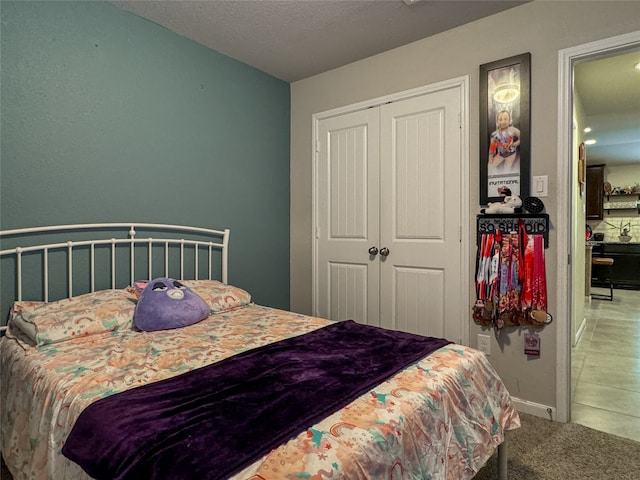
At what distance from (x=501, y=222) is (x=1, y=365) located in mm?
2871

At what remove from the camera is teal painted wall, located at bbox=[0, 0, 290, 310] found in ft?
6.48

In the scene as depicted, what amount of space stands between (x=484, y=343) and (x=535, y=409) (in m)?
0.47

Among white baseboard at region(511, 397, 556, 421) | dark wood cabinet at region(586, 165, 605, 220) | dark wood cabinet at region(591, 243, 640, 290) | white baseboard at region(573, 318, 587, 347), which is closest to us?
white baseboard at region(511, 397, 556, 421)

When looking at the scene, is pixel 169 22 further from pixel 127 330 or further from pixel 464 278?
pixel 464 278

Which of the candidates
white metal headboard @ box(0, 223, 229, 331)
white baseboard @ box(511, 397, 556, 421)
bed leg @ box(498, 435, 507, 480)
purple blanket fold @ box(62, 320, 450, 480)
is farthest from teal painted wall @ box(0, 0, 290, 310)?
bed leg @ box(498, 435, 507, 480)

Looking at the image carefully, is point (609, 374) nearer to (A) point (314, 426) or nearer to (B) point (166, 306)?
(A) point (314, 426)

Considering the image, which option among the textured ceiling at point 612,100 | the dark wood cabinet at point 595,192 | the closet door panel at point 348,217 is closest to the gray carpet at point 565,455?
the closet door panel at point 348,217

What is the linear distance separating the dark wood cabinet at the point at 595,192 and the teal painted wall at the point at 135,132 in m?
6.89

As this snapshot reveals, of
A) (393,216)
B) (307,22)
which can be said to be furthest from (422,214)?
(307,22)

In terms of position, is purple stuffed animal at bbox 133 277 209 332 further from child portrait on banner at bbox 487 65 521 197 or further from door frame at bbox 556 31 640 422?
door frame at bbox 556 31 640 422

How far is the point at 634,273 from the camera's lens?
692 cm

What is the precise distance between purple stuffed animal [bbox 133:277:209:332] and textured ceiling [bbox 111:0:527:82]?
5.71ft

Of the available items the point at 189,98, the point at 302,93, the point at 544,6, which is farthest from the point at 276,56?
the point at 544,6

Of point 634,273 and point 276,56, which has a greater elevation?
point 276,56
